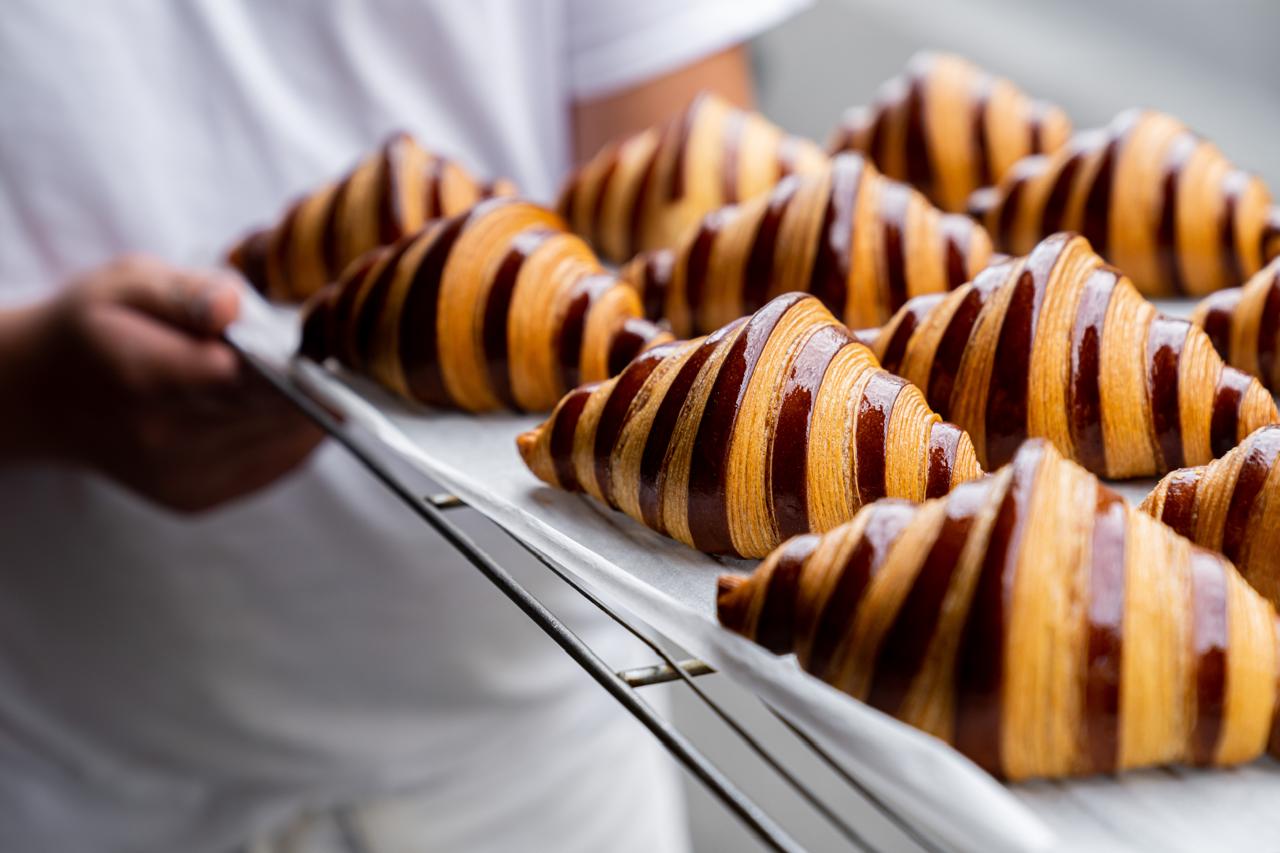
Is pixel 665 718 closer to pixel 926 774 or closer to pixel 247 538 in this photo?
pixel 926 774

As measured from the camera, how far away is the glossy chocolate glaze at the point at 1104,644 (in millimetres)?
344

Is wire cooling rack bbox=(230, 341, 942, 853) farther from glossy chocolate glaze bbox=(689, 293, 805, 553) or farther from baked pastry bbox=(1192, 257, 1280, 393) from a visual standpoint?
baked pastry bbox=(1192, 257, 1280, 393)

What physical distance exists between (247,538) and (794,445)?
2.62 feet

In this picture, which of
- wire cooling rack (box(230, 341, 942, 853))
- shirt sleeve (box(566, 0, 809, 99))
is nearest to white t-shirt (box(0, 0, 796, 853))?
shirt sleeve (box(566, 0, 809, 99))

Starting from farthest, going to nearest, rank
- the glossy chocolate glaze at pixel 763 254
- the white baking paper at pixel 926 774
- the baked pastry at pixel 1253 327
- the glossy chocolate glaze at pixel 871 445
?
the glossy chocolate glaze at pixel 763 254 → the baked pastry at pixel 1253 327 → the glossy chocolate glaze at pixel 871 445 → the white baking paper at pixel 926 774

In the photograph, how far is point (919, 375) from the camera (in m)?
0.54

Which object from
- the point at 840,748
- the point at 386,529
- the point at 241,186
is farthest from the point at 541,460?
the point at 241,186

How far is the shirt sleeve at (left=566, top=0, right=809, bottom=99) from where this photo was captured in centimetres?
125

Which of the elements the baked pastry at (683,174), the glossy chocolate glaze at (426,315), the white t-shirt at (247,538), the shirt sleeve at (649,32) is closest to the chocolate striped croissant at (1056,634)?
the glossy chocolate glaze at (426,315)

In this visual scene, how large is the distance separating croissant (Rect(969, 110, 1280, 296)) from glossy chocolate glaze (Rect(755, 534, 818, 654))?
16.7 inches

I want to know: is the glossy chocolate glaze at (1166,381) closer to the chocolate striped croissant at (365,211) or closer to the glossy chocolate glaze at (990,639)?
the glossy chocolate glaze at (990,639)

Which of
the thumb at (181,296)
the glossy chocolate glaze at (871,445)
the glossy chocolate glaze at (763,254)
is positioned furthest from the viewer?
the thumb at (181,296)

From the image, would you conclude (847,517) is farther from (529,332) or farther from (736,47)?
(736,47)

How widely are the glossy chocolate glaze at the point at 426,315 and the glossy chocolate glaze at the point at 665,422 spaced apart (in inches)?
8.7
